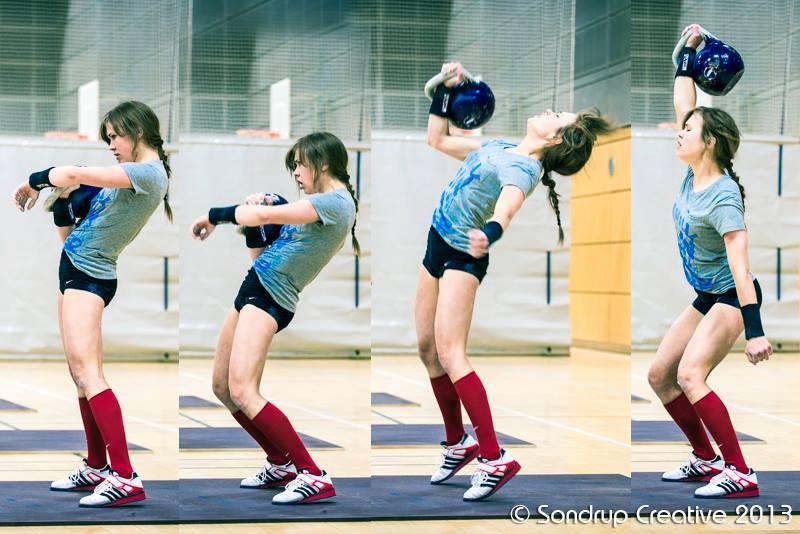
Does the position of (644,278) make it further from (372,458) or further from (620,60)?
(372,458)

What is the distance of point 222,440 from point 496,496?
1520 mm

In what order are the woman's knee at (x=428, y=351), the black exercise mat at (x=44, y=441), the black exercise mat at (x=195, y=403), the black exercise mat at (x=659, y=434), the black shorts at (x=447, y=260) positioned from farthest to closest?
the black exercise mat at (x=195, y=403) → the black exercise mat at (x=659, y=434) → the black exercise mat at (x=44, y=441) → the woman's knee at (x=428, y=351) → the black shorts at (x=447, y=260)

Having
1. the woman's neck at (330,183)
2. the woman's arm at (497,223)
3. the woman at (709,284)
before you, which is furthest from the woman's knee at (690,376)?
the woman's neck at (330,183)

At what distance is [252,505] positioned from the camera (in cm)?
384

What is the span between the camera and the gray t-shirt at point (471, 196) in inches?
163

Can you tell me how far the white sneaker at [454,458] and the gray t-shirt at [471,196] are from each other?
2.28 feet

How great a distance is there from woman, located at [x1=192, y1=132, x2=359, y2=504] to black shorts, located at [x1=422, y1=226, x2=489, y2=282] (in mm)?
378

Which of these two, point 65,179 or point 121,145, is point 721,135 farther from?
point 65,179

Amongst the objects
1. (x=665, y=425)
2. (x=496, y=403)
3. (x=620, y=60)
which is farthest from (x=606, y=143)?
(x=665, y=425)

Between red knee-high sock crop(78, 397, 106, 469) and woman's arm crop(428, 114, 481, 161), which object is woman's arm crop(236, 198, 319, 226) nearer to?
woman's arm crop(428, 114, 481, 161)

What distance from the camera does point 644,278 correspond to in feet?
34.4

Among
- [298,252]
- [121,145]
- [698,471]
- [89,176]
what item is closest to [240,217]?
[298,252]

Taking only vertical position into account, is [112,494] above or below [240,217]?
below

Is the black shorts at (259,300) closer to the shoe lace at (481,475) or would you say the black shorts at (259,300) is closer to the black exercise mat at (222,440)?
the shoe lace at (481,475)
